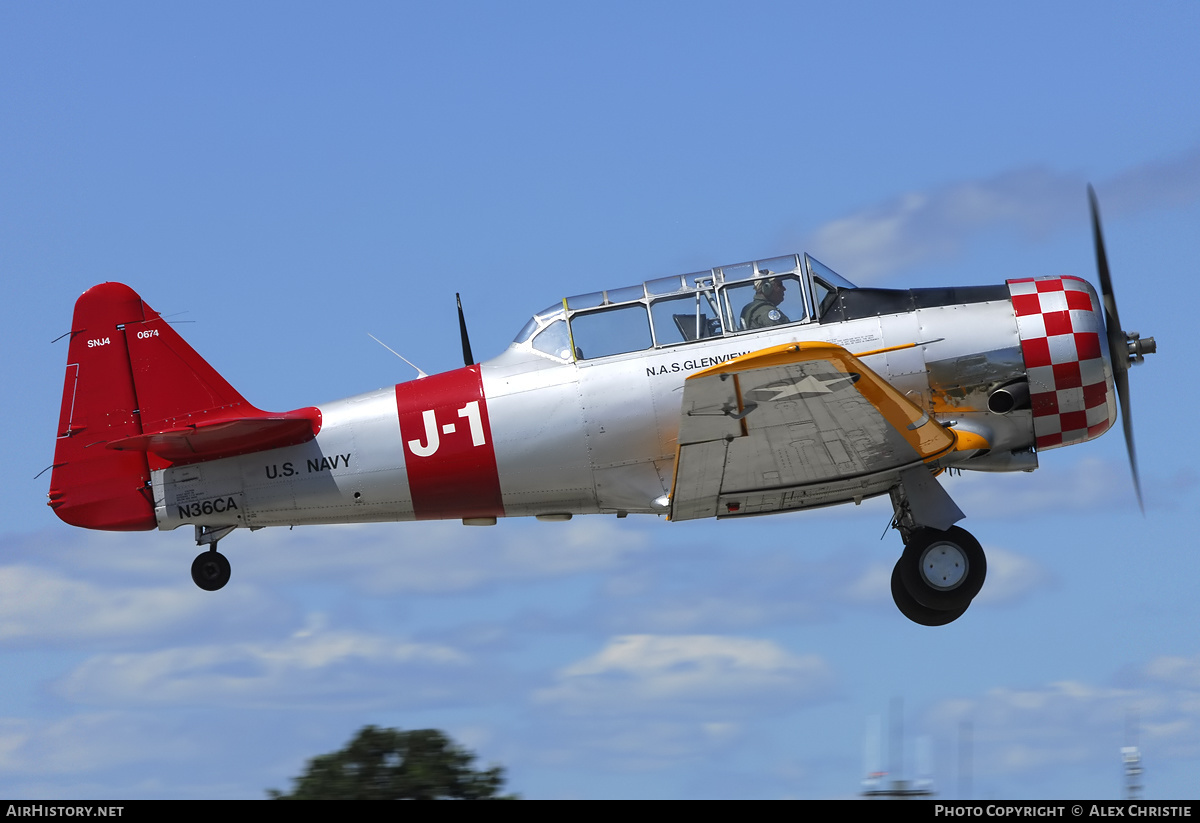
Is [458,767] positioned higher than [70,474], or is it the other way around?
[70,474]

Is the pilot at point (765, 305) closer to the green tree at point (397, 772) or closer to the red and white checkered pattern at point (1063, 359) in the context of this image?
the red and white checkered pattern at point (1063, 359)

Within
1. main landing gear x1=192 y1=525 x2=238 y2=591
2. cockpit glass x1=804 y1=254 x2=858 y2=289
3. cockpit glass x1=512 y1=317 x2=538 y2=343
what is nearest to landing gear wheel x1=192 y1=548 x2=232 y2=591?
main landing gear x1=192 y1=525 x2=238 y2=591

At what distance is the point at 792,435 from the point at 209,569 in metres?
5.23

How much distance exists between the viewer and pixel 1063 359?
35.0 ft

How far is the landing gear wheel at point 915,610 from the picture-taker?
10969 millimetres

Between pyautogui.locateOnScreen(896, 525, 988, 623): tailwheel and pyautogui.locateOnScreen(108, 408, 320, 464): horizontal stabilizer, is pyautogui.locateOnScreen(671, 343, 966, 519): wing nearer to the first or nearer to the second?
pyautogui.locateOnScreen(896, 525, 988, 623): tailwheel

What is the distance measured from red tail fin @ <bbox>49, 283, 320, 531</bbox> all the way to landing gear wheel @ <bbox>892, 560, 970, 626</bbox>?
5032mm

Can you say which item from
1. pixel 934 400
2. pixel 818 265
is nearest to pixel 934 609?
pixel 934 400

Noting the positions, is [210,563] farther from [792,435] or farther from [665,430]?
[792,435]

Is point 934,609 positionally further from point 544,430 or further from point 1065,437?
point 544,430

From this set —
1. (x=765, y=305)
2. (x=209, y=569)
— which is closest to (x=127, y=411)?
(x=209, y=569)
